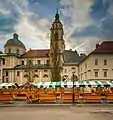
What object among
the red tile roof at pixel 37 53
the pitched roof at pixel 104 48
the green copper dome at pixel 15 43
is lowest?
the pitched roof at pixel 104 48

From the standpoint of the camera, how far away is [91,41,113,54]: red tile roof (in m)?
81.0

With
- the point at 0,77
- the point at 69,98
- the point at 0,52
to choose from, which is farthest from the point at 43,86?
the point at 0,52

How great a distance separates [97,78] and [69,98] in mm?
42965

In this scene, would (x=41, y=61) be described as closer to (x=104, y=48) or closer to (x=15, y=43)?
(x=15, y=43)

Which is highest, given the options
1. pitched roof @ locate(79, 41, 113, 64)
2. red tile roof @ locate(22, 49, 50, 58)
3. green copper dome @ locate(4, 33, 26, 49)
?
green copper dome @ locate(4, 33, 26, 49)

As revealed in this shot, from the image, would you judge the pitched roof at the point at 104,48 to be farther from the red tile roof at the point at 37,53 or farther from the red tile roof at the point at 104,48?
the red tile roof at the point at 37,53

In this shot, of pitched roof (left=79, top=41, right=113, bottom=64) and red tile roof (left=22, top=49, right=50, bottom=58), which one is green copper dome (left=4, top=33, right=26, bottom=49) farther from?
pitched roof (left=79, top=41, right=113, bottom=64)

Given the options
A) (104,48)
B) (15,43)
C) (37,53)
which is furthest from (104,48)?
(15,43)

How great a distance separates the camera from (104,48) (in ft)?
273

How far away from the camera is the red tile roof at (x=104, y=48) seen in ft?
266

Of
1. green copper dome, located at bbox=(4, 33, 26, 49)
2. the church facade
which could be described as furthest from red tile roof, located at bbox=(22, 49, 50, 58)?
green copper dome, located at bbox=(4, 33, 26, 49)

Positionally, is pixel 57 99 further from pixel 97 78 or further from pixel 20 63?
pixel 20 63

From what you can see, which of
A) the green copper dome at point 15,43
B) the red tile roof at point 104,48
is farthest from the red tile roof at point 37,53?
the red tile roof at point 104,48

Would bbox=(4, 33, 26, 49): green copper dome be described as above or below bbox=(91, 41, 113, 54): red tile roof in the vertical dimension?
above
